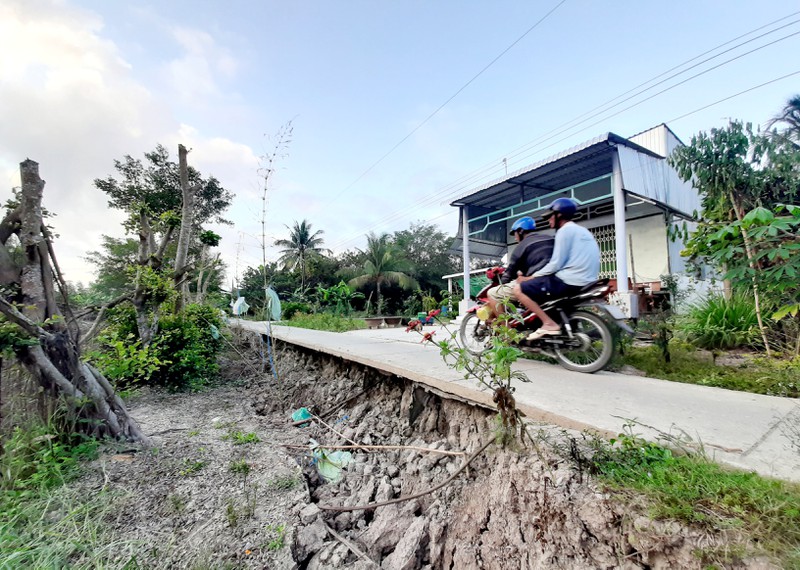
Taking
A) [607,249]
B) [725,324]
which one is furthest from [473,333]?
[607,249]

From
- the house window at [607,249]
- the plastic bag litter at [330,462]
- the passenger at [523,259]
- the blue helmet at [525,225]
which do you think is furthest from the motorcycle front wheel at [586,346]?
the house window at [607,249]

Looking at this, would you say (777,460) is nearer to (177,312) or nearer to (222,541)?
(222,541)

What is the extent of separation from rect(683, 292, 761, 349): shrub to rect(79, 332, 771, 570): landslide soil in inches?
120

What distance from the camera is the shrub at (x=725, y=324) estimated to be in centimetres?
334

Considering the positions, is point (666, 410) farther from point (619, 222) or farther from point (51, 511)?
point (619, 222)

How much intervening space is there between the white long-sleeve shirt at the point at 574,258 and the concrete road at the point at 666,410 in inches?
33.0

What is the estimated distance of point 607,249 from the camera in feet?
27.5

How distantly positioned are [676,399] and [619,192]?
5710 mm

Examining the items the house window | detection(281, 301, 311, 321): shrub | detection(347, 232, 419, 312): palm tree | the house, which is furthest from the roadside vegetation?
detection(347, 232, 419, 312): palm tree

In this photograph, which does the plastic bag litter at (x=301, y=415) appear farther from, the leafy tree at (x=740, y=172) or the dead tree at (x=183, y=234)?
the leafy tree at (x=740, y=172)

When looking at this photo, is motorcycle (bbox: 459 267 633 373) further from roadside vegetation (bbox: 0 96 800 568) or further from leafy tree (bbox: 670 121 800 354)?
leafy tree (bbox: 670 121 800 354)

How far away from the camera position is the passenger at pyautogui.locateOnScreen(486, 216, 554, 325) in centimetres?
308

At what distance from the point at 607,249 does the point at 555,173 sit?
7.79 ft

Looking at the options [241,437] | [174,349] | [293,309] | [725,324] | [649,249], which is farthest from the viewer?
[293,309]
